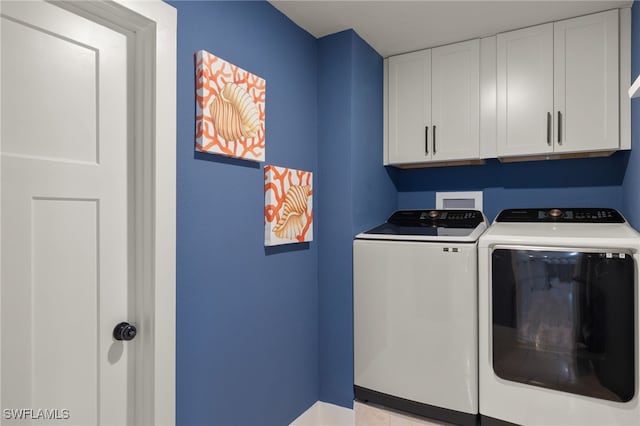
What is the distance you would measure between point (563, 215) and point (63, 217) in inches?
97.5

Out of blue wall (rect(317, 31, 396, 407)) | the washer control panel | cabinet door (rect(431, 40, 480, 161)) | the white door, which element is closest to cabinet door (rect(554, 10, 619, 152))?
cabinet door (rect(431, 40, 480, 161))

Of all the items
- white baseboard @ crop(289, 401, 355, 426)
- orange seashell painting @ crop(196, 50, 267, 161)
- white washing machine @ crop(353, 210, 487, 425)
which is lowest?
white baseboard @ crop(289, 401, 355, 426)

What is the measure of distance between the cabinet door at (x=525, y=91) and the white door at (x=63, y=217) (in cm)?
205

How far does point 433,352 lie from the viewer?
200 centimetres

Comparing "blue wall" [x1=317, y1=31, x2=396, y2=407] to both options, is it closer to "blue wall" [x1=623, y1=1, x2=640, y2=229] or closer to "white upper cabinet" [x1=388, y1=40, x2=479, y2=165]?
"white upper cabinet" [x1=388, y1=40, x2=479, y2=165]

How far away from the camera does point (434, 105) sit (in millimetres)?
2451

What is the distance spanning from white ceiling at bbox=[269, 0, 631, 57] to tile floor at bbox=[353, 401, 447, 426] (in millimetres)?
2238

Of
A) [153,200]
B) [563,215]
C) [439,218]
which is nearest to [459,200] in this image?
[439,218]

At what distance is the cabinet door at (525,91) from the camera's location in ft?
7.00

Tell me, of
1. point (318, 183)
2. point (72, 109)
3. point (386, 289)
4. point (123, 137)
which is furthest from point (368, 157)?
point (72, 109)

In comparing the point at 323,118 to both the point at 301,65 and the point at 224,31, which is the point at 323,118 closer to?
the point at 301,65

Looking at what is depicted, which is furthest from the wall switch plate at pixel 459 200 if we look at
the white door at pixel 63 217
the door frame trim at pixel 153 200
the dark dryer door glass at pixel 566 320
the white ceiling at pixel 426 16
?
the white door at pixel 63 217

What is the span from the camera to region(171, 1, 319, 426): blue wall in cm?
146

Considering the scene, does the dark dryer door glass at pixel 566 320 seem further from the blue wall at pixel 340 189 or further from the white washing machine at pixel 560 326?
the blue wall at pixel 340 189
